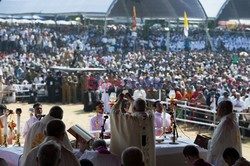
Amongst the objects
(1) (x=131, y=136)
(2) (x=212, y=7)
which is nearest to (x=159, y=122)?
(1) (x=131, y=136)

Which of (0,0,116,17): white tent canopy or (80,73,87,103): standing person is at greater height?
(0,0,116,17): white tent canopy

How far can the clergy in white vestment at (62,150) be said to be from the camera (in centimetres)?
633

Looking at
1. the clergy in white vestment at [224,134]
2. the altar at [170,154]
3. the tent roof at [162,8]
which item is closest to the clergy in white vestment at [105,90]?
the altar at [170,154]

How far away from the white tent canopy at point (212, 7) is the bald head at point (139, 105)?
44.9m

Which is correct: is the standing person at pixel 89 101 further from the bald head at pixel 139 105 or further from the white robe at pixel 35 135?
the white robe at pixel 35 135

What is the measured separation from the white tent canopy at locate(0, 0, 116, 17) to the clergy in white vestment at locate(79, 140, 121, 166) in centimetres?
3954

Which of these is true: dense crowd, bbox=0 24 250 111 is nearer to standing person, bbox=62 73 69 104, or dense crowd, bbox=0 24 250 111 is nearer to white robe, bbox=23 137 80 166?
standing person, bbox=62 73 69 104

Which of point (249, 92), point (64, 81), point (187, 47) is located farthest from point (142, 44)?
point (249, 92)

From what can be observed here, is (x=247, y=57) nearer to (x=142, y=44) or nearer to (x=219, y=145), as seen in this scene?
(x=142, y=44)

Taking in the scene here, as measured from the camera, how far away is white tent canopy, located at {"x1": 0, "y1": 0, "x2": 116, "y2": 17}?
48.1 metres

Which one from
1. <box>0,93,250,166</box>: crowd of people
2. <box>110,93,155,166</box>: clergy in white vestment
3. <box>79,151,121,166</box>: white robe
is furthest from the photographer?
<box>110,93,155,166</box>: clergy in white vestment

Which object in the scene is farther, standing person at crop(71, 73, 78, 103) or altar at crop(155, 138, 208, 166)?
standing person at crop(71, 73, 78, 103)

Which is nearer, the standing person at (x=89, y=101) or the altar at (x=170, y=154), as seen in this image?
the altar at (x=170, y=154)

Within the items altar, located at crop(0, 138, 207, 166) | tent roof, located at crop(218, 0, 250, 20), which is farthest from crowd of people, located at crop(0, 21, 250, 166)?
tent roof, located at crop(218, 0, 250, 20)
